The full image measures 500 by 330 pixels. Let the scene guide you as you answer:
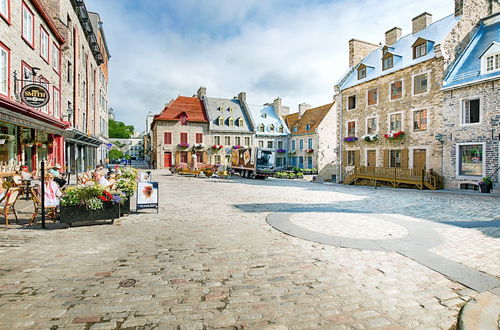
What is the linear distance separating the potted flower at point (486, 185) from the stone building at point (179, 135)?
33747mm

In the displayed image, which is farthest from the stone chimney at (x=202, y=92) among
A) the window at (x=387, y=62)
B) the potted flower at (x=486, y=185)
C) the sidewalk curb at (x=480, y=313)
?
the sidewalk curb at (x=480, y=313)

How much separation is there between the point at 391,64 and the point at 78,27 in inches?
1073

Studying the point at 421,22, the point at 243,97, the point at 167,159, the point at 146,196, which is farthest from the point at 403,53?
the point at 167,159

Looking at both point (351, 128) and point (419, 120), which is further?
point (351, 128)

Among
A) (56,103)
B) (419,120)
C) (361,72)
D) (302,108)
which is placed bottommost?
(419,120)

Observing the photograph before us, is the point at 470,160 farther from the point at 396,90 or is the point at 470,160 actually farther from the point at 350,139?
the point at 350,139

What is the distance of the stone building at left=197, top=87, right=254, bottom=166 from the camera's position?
4381 centimetres

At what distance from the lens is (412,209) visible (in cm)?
1054

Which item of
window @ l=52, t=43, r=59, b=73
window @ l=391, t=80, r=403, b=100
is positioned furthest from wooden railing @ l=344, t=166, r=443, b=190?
window @ l=52, t=43, r=59, b=73

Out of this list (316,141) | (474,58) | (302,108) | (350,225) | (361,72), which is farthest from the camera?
(302,108)

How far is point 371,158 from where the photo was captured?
25.1 m

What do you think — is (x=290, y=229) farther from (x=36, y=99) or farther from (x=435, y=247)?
(x=36, y=99)

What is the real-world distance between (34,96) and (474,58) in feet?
85.0

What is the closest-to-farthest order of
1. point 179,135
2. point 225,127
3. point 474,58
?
point 474,58 → point 179,135 → point 225,127
